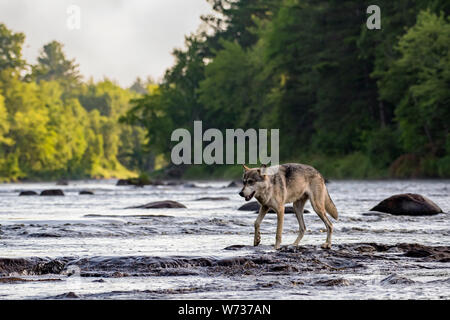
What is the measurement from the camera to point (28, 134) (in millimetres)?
96750

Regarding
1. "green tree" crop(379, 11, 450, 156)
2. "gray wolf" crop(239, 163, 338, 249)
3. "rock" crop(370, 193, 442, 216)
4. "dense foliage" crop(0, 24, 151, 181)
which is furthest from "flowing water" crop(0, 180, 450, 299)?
"dense foliage" crop(0, 24, 151, 181)

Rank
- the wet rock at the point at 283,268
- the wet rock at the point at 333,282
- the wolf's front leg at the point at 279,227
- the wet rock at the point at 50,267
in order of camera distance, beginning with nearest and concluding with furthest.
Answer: the wet rock at the point at 333,282
the wet rock at the point at 283,268
the wet rock at the point at 50,267
the wolf's front leg at the point at 279,227

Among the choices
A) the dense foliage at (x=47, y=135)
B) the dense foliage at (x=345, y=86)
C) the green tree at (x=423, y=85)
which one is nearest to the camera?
the green tree at (x=423, y=85)

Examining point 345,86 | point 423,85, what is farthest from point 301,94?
point 423,85

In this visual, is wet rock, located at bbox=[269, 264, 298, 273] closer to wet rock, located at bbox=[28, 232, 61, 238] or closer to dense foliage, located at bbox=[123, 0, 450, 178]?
wet rock, located at bbox=[28, 232, 61, 238]

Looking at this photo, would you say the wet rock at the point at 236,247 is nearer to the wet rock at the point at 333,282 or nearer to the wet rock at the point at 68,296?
the wet rock at the point at 333,282

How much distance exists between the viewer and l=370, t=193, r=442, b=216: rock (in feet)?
65.1

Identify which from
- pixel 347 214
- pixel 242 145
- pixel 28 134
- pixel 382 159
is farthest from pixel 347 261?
pixel 28 134

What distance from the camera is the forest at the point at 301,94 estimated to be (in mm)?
51719

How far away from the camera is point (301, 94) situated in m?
72.1

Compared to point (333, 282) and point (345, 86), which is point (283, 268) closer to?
point (333, 282)

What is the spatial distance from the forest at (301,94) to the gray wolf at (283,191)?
35.2m

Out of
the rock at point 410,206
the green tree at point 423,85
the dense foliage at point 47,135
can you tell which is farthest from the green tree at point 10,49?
the rock at point 410,206
